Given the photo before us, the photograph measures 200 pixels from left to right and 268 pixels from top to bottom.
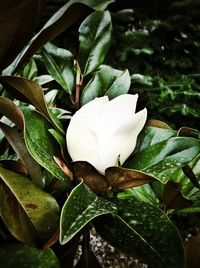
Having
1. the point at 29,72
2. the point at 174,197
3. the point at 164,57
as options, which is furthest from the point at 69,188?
the point at 164,57

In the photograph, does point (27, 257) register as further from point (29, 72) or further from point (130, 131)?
point (29, 72)

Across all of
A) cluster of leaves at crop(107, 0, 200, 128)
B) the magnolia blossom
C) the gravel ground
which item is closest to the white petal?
the magnolia blossom

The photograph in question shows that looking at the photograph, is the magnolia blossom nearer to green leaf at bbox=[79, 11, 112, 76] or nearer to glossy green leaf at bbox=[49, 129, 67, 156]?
glossy green leaf at bbox=[49, 129, 67, 156]

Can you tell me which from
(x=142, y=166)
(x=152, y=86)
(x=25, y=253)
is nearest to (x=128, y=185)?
(x=142, y=166)

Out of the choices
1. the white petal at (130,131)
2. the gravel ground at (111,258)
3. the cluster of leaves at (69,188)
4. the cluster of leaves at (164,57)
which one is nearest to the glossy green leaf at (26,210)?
the cluster of leaves at (69,188)

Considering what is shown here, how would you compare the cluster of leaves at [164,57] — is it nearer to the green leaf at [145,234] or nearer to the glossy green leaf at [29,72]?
the glossy green leaf at [29,72]
